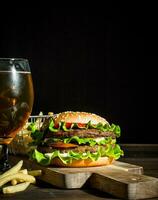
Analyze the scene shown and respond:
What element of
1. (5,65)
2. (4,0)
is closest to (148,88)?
(4,0)

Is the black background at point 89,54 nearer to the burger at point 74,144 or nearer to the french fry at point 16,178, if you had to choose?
the burger at point 74,144

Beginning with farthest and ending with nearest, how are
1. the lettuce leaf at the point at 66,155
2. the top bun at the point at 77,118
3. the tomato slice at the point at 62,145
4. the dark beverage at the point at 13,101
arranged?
the top bun at the point at 77,118
the tomato slice at the point at 62,145
the lettuce leaf at the point at 66,155
the dark beverage at the point at 13,101

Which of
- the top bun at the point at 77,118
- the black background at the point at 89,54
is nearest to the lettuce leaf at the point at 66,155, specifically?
the top bun at the point at 77,118

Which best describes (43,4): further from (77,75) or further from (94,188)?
(94,188)

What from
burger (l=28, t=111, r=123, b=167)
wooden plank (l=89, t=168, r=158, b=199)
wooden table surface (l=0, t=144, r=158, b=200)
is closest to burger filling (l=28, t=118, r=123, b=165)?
burger (l=28, t=111, r=123, b=167)

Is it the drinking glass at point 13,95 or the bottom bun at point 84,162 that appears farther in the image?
the bottom bun at point 84,162

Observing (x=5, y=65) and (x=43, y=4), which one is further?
(x=43, y=4)

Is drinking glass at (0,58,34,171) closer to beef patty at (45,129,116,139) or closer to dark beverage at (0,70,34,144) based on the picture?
dark beverage at (0,70,34,144)
